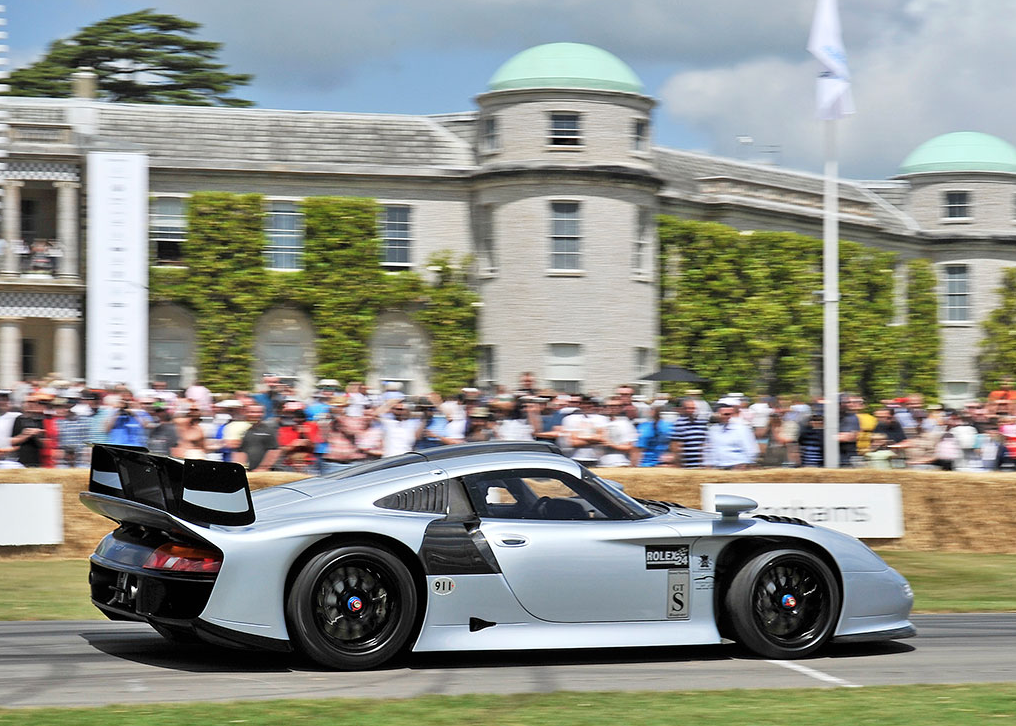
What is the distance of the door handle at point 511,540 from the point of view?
26.0ft

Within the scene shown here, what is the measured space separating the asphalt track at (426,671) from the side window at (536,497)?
910mm

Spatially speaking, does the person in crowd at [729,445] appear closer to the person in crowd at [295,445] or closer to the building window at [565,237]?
the person in crowd at [295,445]

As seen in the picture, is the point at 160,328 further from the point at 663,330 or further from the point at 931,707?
the point at 931,707

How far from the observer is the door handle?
791 centimetres

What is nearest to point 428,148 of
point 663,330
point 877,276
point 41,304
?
point 663,330

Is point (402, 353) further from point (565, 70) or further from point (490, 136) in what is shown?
point (565, 70)

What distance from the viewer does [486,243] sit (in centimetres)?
3359

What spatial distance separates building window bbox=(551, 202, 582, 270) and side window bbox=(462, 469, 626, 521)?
2484 cm

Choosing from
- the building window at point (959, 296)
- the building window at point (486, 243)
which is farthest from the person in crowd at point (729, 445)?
the building window at point (959, 296)

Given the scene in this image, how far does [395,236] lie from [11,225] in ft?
30.9

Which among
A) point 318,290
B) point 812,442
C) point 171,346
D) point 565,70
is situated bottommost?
point 812,442

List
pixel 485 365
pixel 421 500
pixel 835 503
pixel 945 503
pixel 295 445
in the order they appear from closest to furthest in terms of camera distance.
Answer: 1. pixel 421 500
2. pixel 835 503
3. pixel 945 503
4. pixel 295 445
5. pixel 485 365

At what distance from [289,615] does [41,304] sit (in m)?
26.6

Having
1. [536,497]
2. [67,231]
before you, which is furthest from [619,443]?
[67,231]
